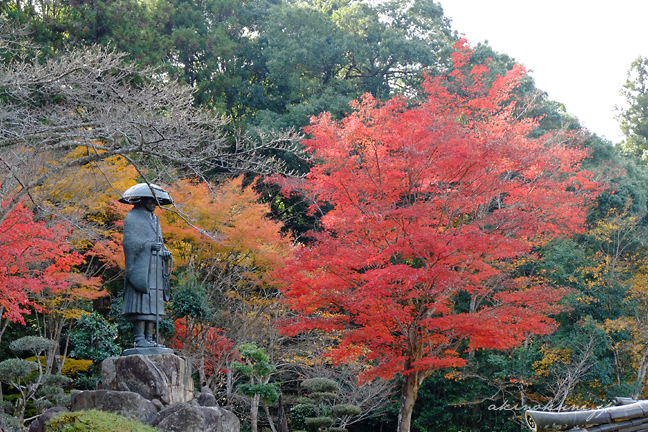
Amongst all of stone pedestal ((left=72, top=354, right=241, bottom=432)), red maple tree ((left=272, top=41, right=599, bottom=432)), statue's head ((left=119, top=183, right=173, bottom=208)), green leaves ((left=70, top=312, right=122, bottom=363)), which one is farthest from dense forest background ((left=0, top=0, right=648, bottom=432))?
stone pedestal ((left=72, top=354, right=241, bottom=432))

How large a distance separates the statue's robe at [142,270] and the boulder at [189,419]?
1242mm

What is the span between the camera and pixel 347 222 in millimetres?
10750

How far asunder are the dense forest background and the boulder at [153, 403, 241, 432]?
331 cm

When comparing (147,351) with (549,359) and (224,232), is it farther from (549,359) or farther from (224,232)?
(549,359)

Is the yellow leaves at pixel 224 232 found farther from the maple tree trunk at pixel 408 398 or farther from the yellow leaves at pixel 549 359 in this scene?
the yellow leaves at pixel 549 359

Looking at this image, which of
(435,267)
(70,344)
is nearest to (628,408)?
(435,267)

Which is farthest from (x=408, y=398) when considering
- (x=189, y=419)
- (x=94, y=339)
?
(x=94, y=339)

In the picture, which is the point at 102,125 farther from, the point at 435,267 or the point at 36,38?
the point at 36,38

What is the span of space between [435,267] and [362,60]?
41.9ft

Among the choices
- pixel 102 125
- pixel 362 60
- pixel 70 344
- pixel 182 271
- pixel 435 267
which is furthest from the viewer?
pixel 362 60

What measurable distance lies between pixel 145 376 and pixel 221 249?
702 centimetres

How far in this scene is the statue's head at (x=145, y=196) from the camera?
7.21 m

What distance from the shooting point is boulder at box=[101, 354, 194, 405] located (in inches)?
255

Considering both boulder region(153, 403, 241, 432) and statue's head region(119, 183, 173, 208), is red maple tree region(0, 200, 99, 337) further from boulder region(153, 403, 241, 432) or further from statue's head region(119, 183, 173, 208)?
boulder region(153, 403, 241, 432)
